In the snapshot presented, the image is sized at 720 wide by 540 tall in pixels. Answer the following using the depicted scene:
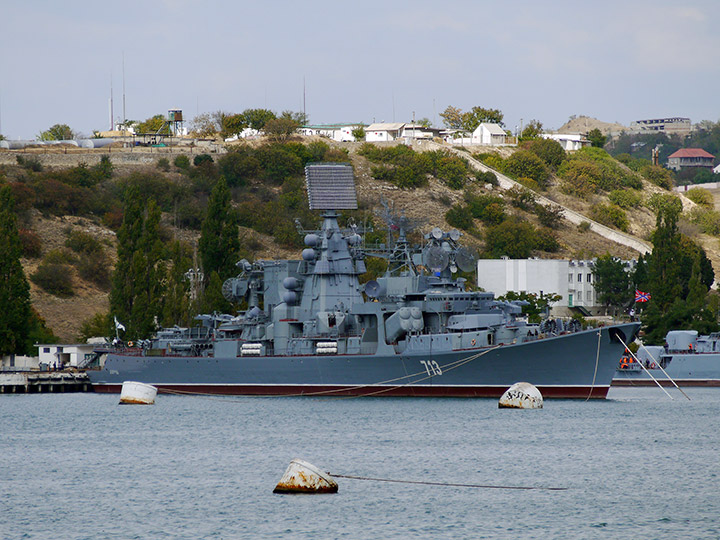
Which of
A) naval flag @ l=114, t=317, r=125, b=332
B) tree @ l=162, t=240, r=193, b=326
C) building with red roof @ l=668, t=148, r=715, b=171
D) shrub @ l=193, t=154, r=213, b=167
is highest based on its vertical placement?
building with red roof @ l=668, t=148, r=715, b=171

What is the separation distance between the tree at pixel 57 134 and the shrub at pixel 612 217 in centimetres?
6046

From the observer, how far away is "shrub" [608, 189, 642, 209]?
4569 inches

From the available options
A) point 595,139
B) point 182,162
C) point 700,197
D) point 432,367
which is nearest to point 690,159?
point 595,139

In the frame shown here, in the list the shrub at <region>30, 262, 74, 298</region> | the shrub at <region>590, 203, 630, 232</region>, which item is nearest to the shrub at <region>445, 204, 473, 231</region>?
the shrub at <region>590, 203, 630, 232</region>

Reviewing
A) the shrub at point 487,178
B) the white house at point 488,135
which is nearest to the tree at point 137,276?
the shrub at point 487,178

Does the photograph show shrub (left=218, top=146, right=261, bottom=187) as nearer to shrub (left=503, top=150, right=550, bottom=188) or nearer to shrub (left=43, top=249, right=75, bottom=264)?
shrub (left=43, top=249, right=75, bottom=264)

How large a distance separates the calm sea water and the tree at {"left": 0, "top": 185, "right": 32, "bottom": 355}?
1247 centimetres

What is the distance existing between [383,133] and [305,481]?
103157 millimetres

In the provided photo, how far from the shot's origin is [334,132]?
13062 cm

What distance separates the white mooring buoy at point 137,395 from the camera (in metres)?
49.3

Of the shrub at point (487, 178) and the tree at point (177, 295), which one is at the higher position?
the shrub at point (487, 178)

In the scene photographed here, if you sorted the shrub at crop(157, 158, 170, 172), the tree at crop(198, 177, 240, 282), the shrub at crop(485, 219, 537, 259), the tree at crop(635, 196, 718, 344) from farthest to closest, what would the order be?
the shrub at crop(157, 158, 170, 172)
the shrub at crop(485, 219, 537, 259)
the tree at crop(635, 196, 718, 344)
the tree at crop(198, 177, 240, 282)

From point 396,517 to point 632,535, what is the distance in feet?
15.9

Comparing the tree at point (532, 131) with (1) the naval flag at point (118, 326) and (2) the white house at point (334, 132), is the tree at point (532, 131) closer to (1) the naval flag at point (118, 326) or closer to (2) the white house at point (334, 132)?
(2) the white house at point (334, 132)
